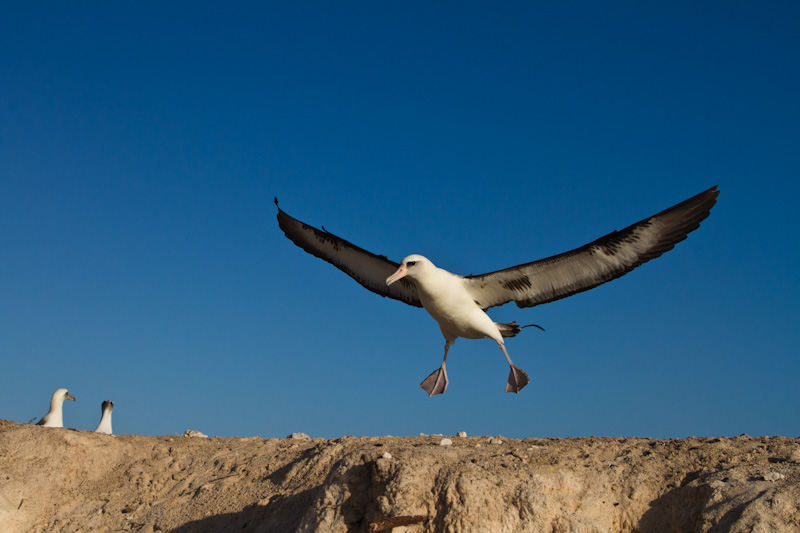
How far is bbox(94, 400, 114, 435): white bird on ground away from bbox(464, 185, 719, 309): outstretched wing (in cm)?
843

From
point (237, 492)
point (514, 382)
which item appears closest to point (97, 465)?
point (237, 492)

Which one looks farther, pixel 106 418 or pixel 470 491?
pixel 106 418

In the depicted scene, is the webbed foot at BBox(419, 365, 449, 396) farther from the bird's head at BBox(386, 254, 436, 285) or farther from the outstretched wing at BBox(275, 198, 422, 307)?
the bird's head at BBox(386, 254, 436, 285)

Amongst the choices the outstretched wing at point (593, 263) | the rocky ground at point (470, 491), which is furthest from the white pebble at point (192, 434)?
the outstretched wing at point (593, 263)

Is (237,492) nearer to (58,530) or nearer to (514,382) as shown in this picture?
(58,530)

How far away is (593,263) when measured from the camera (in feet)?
34.5

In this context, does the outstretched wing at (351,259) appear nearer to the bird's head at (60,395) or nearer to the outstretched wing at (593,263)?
the outstretched wing at (593,263)

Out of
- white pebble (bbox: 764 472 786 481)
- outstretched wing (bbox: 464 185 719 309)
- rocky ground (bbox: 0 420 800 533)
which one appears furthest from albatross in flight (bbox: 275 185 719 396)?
white pebble (bbox: 764 472 786 481)

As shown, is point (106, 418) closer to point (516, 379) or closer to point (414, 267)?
point (414, 267)

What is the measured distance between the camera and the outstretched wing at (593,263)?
9.70 metres

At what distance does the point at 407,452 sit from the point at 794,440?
3.84 metres

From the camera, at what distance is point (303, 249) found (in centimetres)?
1279

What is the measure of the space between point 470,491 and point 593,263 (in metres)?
5.68

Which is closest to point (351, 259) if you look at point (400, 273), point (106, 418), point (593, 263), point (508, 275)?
point (400, 273)
